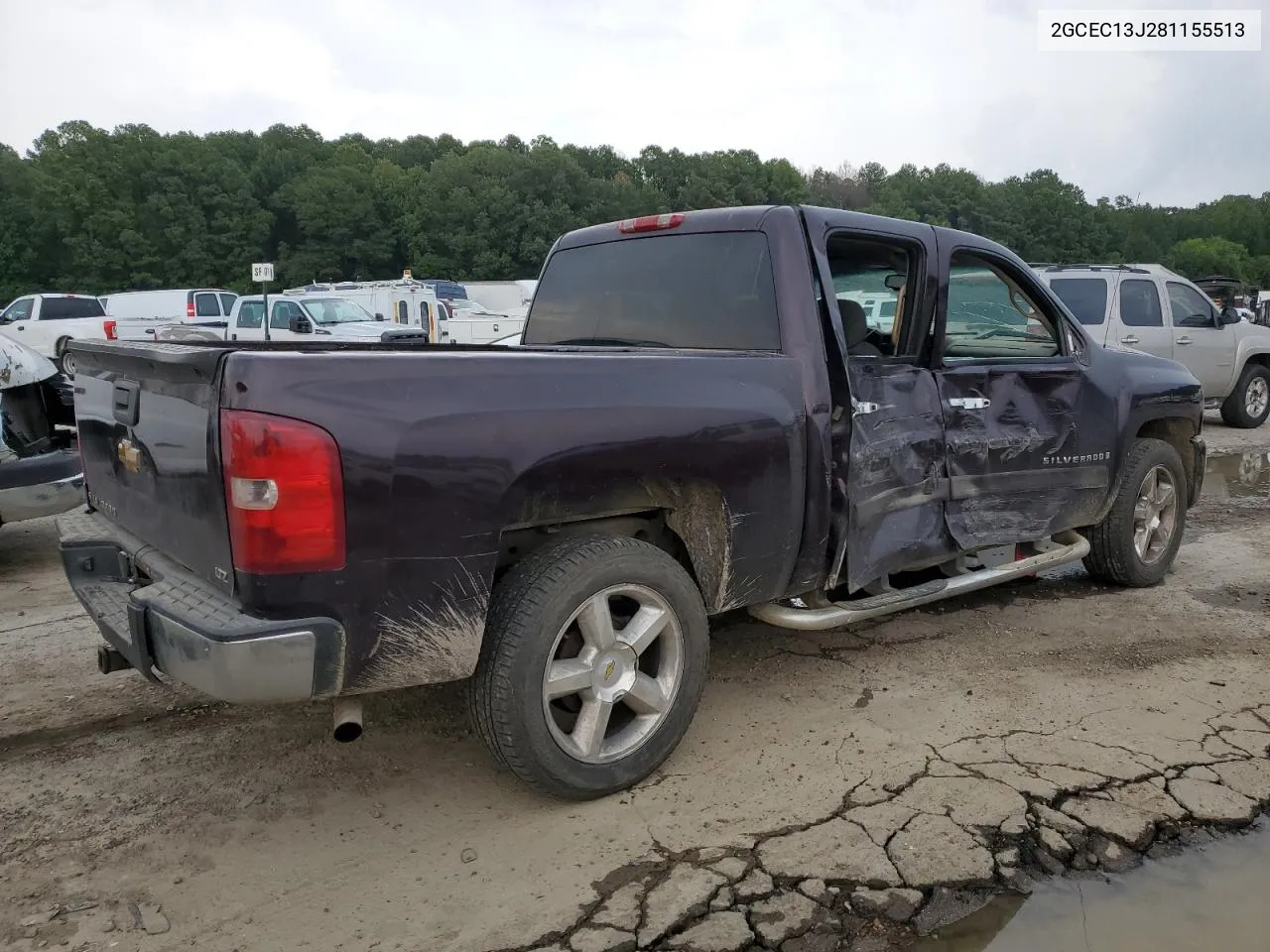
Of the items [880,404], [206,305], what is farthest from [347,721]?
[206,305]

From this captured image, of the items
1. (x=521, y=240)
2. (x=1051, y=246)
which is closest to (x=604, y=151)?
(x=521, y=240)

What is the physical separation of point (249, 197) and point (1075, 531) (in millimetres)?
66229

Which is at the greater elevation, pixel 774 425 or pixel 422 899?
pixel 774 425

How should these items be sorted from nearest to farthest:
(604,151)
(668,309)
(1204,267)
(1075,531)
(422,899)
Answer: (422,899), (668,309), (1075,531), (604,151), (1204,267)

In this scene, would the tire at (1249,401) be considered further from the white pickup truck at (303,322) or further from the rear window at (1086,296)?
the white pickup truck at (303,322)

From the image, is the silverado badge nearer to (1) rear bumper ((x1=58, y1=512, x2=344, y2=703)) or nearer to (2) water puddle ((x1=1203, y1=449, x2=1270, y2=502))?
(1) rear bumper ((x1=58, y1=512, x2=344, y2=703))

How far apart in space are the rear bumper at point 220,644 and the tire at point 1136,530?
424 cm

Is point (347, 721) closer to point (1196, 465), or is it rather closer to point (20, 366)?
point (20, 366)

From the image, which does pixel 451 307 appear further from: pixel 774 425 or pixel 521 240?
pixel 521 240

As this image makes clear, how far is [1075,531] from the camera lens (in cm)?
508

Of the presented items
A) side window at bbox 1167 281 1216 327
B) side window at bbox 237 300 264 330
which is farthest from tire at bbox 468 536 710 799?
side window at bbox 237 300 264 330

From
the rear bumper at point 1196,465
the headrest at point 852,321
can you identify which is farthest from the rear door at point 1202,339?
the headrest at point 852,321

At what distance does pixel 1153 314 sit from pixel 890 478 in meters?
9.79

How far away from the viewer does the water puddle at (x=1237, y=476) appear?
28.7 ft
